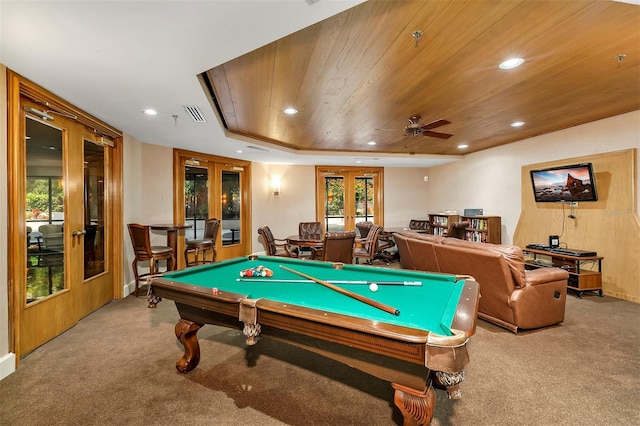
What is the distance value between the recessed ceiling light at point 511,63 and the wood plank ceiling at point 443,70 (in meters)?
0.07

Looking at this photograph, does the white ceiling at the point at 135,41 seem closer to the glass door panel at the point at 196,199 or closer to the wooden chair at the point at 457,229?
the glass door panel at the point at 196,199

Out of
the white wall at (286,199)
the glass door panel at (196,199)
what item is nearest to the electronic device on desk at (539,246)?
the white wall at (286,199)

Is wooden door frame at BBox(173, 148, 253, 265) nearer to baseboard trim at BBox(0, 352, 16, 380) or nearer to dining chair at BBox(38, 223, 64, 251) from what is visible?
dining chair at BBox(38, 223, 64, 251)

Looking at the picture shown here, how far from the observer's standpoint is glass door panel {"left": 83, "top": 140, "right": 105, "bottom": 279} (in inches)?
133

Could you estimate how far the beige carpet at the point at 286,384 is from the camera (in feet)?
5.60

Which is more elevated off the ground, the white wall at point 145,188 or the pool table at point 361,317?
the white wall at point 145,188

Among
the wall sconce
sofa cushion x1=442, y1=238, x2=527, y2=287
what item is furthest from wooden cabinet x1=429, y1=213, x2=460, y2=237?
the wall sconce

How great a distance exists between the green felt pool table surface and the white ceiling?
1.64 meters

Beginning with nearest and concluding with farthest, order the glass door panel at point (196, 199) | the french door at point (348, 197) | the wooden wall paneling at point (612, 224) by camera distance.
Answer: the wooden wall paneling at point (612, 224)
the glass door panel at point (196, 199)
the french door at point (348, 197)

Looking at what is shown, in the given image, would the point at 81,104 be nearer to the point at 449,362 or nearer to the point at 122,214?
the point at 122,214

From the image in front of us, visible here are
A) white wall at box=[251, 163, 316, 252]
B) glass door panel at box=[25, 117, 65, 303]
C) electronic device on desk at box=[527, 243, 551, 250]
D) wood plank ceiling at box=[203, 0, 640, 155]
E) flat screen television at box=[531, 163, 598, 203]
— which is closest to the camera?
wood plank ceiling at box=[203, 0, 640, 155]

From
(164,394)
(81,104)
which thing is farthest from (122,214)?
(164,394)

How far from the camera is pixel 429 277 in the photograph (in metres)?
2.12

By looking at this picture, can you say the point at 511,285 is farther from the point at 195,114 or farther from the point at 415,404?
the point at 195,114
